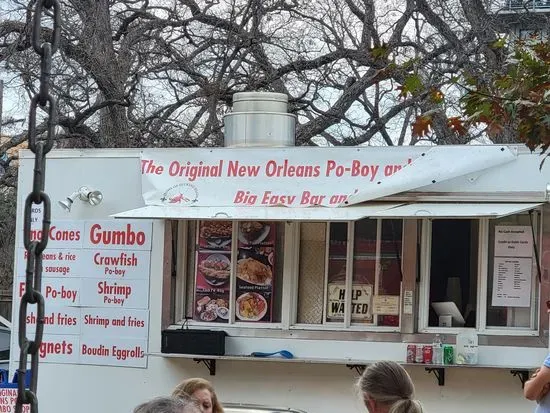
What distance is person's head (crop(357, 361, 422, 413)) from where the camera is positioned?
14.9 feet

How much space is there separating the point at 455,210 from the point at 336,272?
1.39m

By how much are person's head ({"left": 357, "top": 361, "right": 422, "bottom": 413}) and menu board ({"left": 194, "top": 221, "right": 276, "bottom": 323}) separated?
547 cm

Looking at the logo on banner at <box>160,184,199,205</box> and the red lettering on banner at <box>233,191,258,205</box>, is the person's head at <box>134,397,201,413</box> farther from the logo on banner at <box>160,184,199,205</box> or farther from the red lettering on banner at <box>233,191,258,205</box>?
the logo on banner at <box>160,184,199,205</box>

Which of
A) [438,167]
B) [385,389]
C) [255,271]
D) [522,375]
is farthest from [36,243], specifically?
[255,271]

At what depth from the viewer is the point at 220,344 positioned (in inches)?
386

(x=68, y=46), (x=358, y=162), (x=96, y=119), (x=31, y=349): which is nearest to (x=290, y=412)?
(x=358, y=162)

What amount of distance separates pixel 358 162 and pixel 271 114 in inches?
44.5

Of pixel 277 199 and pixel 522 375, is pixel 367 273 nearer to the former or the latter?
pixel 277 199

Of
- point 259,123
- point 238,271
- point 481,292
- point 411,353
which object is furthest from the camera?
point 259,123

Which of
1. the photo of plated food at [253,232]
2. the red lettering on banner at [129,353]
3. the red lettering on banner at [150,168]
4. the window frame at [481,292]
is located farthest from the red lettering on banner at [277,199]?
the red lettering on banner at [129,353]

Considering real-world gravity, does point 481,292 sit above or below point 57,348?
above

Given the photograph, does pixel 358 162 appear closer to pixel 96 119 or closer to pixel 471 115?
pixel 471 115

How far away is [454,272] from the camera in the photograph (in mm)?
9766

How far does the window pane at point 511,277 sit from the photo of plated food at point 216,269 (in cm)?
234
